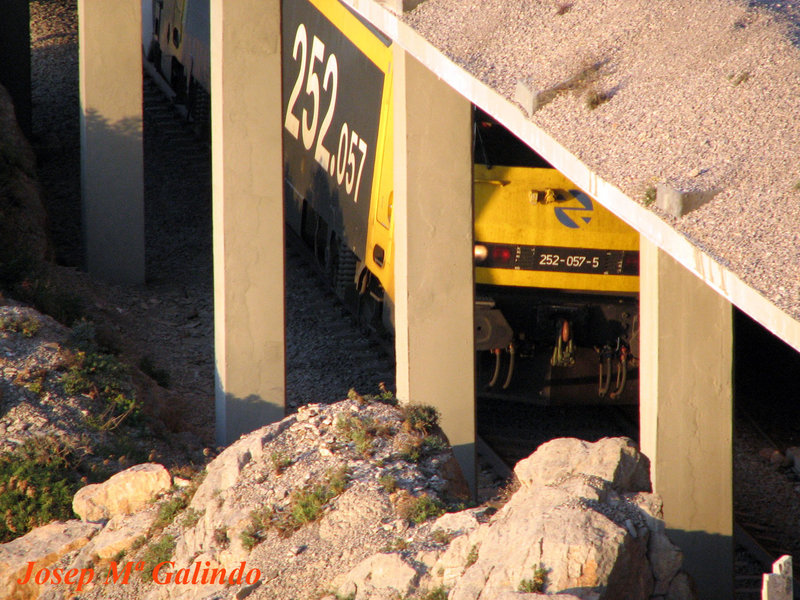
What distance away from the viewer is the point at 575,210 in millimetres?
9453

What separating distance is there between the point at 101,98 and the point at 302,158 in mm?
3103

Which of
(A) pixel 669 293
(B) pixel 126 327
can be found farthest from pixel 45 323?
(A) pixel 669 293

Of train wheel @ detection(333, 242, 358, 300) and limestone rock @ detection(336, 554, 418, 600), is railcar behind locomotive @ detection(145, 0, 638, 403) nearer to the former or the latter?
train wheel @ detection(333, 242, 358, 300)

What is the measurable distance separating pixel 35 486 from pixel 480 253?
4.07 meters

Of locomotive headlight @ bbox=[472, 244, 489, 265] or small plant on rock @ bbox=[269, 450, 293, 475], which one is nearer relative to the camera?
small plant on rock @ bbox=[269, 450, 293, 475]

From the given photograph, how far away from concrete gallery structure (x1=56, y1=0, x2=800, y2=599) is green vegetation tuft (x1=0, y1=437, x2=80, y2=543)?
172 centimetres

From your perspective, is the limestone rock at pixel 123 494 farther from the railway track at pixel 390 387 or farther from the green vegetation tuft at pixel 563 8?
the green vegetation tuft at pixel 563 8

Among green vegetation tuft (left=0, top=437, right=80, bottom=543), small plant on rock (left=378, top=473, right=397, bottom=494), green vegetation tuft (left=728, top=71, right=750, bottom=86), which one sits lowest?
green vegetation tuft (left=0, top=437, right=80, bottom=543)

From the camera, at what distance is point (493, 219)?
940cm

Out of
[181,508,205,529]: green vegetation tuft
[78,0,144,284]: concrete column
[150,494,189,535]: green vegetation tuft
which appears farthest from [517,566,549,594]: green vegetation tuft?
[78,0,144,284]: concrete column

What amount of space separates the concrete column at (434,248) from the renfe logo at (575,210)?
1555 millimetres

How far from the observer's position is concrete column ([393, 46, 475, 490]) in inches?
309

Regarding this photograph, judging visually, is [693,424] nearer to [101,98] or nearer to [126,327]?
[126,327]

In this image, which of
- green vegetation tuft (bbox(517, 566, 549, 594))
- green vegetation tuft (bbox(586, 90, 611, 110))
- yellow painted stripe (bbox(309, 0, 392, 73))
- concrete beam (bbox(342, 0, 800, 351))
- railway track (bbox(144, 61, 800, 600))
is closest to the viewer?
concrete beam (bbox(342, 0, 800, 351))
